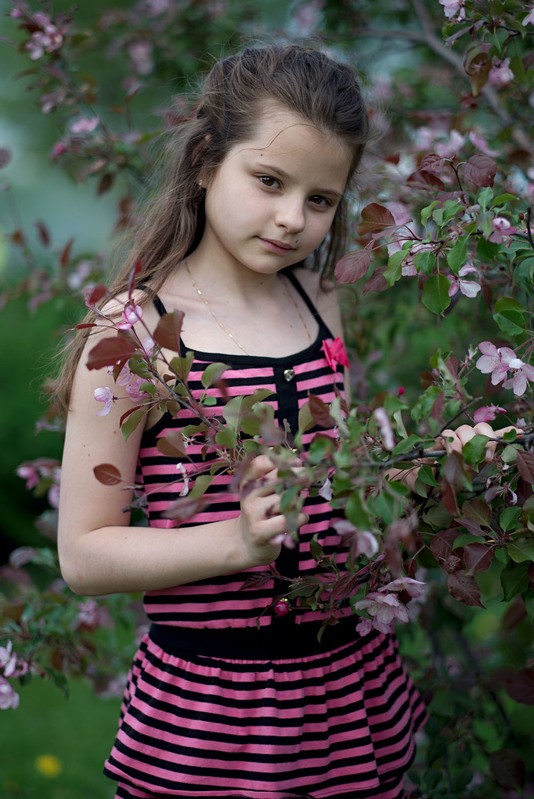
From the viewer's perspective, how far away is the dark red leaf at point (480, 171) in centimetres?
132

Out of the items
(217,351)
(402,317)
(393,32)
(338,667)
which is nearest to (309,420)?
(217,351)

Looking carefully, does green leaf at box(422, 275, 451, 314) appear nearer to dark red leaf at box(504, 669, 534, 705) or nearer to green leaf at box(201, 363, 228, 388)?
green leaf at box(201, 363, 228, 388)

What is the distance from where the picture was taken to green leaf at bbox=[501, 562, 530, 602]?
4.09ft

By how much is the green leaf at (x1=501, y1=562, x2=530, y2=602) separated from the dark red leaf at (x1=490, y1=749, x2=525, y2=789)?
636mm

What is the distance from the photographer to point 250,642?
4.86ft

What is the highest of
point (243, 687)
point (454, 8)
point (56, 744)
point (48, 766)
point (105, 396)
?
point (454, 8)

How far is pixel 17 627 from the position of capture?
1.84 meters

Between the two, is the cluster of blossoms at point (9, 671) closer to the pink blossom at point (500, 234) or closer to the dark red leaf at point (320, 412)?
the dark red leaf at point (320, 412)

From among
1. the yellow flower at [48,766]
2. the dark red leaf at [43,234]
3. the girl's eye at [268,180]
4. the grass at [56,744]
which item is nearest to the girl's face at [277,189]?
the girl's eye at [268,180]

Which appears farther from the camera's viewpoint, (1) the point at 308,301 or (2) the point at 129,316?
(1) the point at 308,301

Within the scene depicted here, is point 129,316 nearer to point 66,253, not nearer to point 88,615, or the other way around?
point 88,615

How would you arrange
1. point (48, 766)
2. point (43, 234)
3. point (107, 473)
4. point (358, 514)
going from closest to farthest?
point (358, 514) → point (107, 473) → point (43, 234) → point (48, 766)

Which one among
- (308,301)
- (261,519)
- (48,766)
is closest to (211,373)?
(261,519)

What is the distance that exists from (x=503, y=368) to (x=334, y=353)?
0.45 metres
